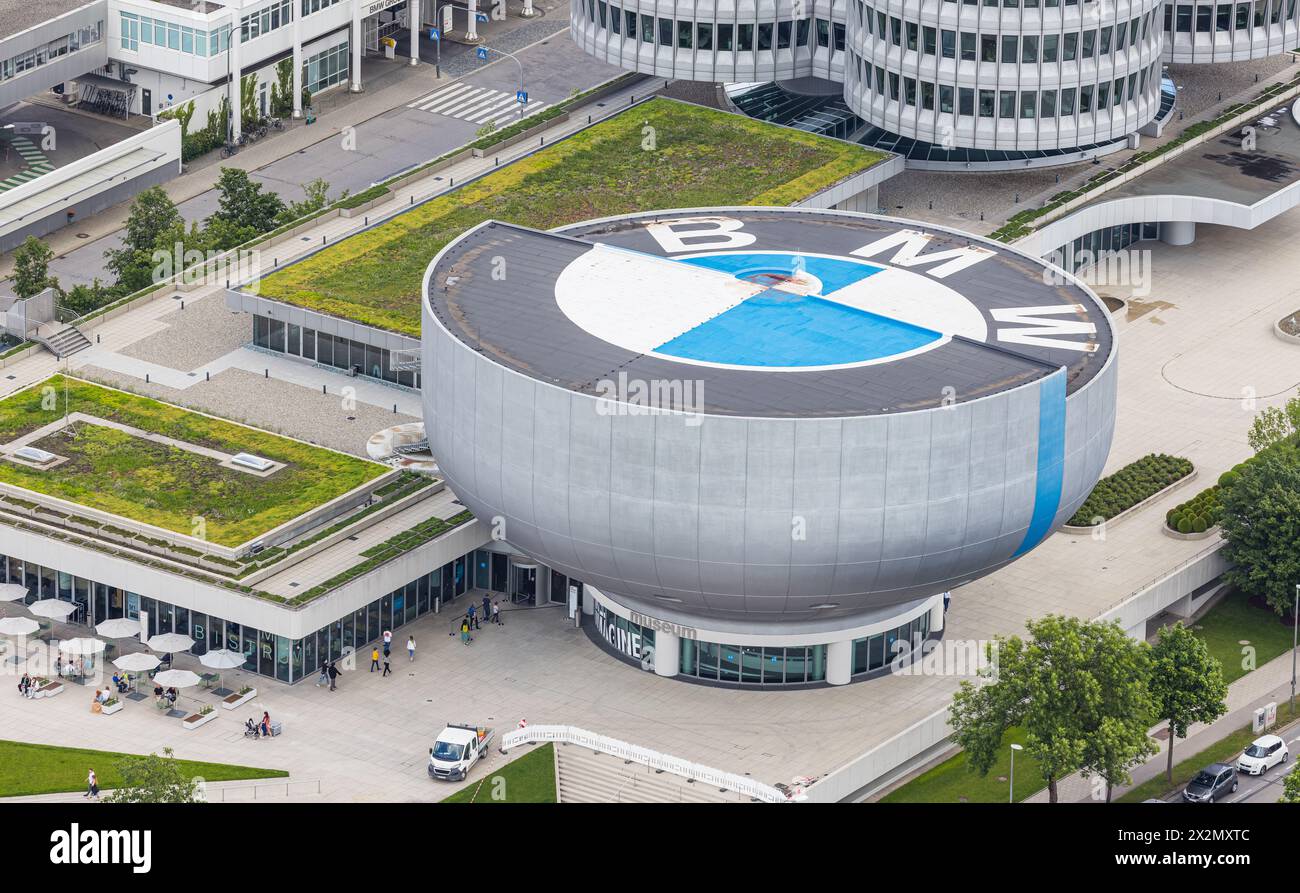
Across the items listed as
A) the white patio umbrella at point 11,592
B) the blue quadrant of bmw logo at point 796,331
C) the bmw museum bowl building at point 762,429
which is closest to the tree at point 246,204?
the bmw museum bowl building at point 762,429

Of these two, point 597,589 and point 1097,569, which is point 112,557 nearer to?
point 597,589

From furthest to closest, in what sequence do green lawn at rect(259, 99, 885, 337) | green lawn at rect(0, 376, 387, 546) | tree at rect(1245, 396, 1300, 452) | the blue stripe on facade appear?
1. green lawn at rect(259, 99, 885, 337)
2. tree at rect(1245, 396, 1300, 452)
3. green lawn at rect(0, 376, 387, 546)
4. the blue stripe on facade

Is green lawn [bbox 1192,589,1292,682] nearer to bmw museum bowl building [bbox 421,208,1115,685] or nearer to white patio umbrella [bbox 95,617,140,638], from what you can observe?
bmw museum bowl building [bbox 421,208,1115,685]

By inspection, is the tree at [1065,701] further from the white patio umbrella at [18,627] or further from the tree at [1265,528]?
the white patio umbrella at [18,627]

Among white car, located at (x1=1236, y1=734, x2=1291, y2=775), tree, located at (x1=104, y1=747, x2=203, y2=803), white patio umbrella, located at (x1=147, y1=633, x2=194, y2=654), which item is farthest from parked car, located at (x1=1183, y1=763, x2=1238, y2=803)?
white patio umbrella, located at (x1=147, y1=633, x2=194, y2=654)

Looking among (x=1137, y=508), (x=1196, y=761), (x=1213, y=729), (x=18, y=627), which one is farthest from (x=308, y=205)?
(x=1196, y=761)

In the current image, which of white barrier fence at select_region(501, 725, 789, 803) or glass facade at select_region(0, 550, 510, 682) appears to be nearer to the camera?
white barrier fence at select_region(501, 725, 789, 803)

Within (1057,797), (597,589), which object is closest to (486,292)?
(597,589)
